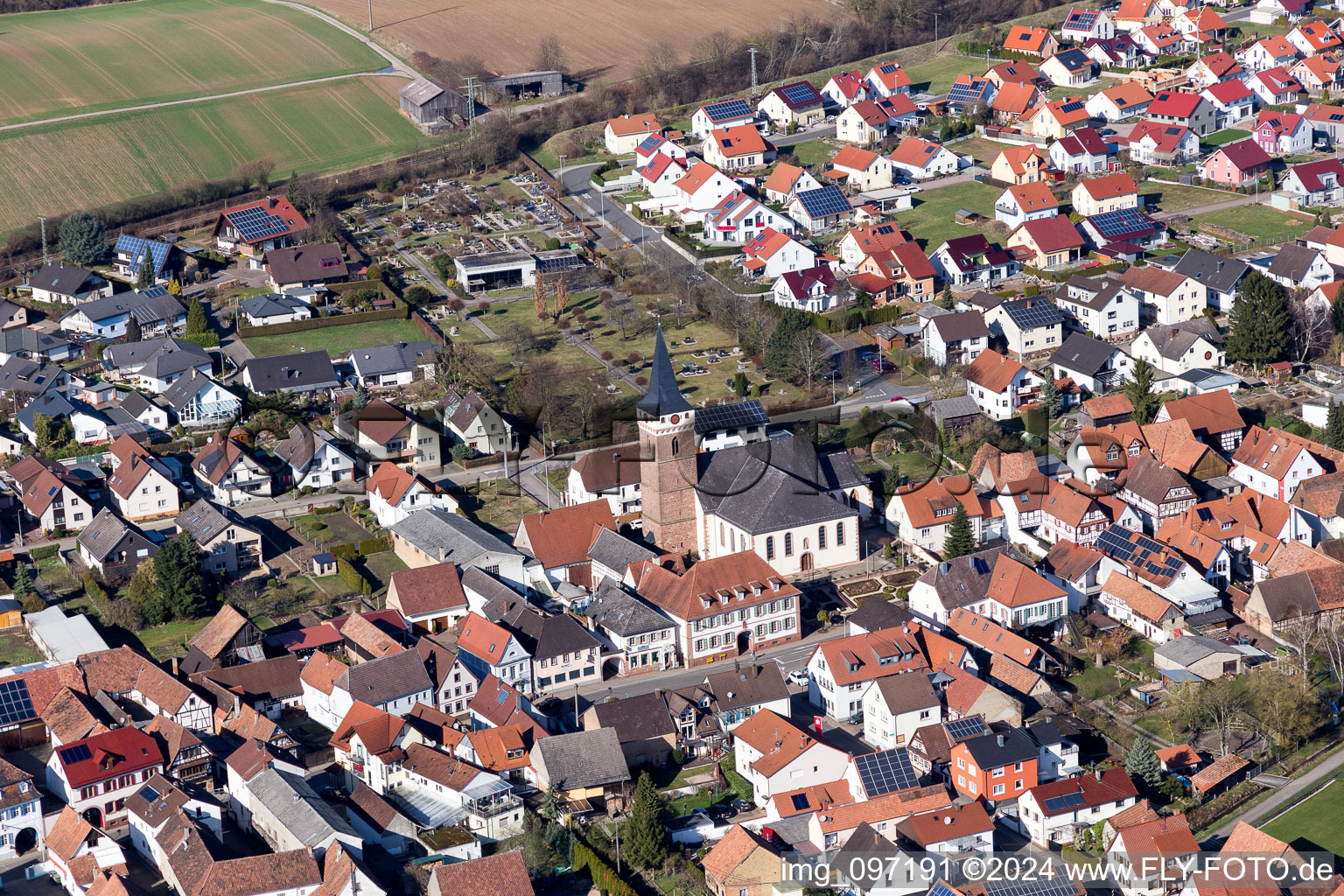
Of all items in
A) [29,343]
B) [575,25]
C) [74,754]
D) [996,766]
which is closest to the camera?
[996,766]

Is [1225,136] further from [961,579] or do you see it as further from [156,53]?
[156,53]

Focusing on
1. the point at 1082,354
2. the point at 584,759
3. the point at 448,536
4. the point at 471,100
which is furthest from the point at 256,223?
the point at 584,759

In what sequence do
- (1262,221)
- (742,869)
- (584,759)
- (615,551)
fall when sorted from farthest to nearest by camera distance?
1. (1262,221)
2. (615,551)
3. (584,759)
4. (742,869)

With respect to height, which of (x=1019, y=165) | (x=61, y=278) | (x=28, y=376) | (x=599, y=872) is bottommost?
(x=599, y=872)

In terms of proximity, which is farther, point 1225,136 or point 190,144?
point 190,144

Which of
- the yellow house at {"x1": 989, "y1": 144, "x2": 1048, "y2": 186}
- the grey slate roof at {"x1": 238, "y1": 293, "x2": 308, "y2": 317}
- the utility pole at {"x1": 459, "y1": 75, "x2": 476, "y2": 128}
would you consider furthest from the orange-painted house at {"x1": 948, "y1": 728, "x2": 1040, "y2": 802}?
the utility pole at {"x1": 459, "y1": 75, "x2": 476, "y2": 128}

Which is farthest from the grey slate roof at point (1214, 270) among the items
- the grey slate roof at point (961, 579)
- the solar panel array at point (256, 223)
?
the solar panel array at point (256, 223)

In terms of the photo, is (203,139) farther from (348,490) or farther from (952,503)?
(952,503)

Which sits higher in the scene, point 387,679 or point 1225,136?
point 1225,136
